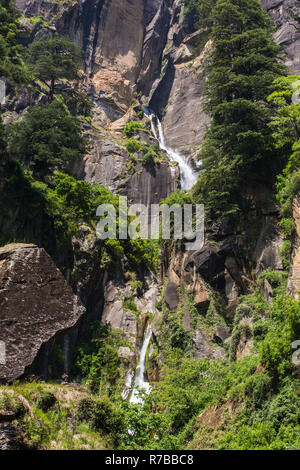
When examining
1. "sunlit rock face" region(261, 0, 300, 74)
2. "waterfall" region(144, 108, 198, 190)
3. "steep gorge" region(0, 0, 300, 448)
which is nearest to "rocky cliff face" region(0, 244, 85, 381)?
"steep gorge" region(0, 0, 300, 448)

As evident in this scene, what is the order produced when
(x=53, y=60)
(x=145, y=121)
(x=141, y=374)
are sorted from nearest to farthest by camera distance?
(x=141, y=374)
(x=53, y=60)
(x=145, y=121)

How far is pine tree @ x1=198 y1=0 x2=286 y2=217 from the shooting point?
1911cm

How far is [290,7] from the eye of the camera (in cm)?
4784

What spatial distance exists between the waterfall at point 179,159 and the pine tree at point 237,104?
68.7 ft

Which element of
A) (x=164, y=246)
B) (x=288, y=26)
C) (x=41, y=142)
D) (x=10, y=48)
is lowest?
(x=164, y=246)

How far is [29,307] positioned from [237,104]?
533 inches

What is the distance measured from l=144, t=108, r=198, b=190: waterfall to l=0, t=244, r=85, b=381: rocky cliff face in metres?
29.4

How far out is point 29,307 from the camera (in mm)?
13875

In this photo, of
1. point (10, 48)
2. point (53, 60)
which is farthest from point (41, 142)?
point (53, 60)

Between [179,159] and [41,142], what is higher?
[179,159]

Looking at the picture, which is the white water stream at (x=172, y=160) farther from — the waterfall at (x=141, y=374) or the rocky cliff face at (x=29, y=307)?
the rocky cliff face at (x=29, y=307)

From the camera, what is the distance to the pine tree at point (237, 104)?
19109 mm

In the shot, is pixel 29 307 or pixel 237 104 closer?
pixel 29 307

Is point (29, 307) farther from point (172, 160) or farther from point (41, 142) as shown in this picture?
point (172, 160)
